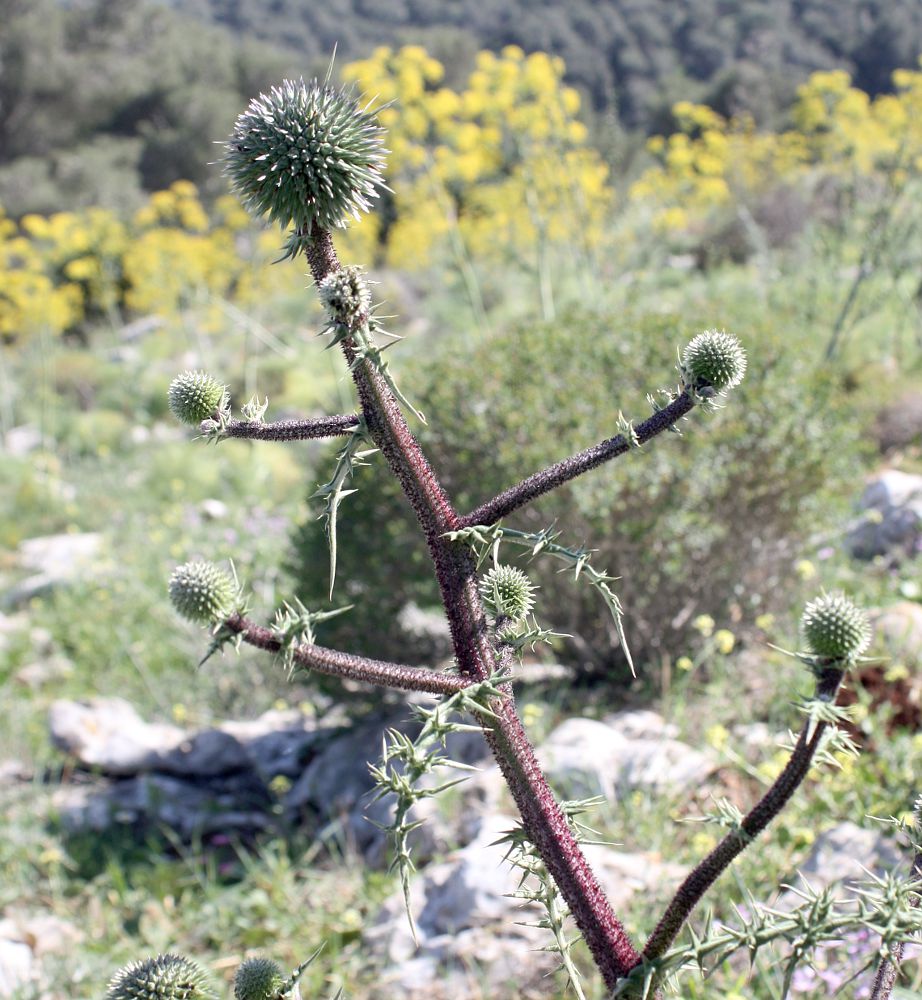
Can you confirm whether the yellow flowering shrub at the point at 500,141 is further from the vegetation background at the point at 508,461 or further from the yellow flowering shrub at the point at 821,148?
the yellow flowering shrub at the point at 821,148

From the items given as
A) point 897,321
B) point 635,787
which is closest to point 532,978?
point 635,787

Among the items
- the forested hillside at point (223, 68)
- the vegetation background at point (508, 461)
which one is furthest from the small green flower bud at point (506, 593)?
the forested hillside at point (223, 68)

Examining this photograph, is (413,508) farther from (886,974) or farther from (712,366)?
(886,974)

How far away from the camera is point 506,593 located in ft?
5.35

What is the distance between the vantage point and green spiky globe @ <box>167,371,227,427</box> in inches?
55.0

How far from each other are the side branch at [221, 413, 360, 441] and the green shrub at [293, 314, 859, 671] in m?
3.15

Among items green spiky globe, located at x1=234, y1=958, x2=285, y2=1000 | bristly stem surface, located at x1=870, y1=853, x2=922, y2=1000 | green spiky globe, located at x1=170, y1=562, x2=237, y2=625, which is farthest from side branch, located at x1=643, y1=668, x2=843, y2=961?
green spiky globe, located at x1=170, y1=562, x2=237, y2=625

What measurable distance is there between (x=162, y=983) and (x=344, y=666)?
0.58 meters

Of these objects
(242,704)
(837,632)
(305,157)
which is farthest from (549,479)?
(242,704)

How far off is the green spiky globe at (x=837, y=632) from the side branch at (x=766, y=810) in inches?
1.1

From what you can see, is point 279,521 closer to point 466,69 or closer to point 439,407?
point 439,407

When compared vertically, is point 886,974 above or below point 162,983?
below

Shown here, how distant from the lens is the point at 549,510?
455 centimetres

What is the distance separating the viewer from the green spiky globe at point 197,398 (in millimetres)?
1396
